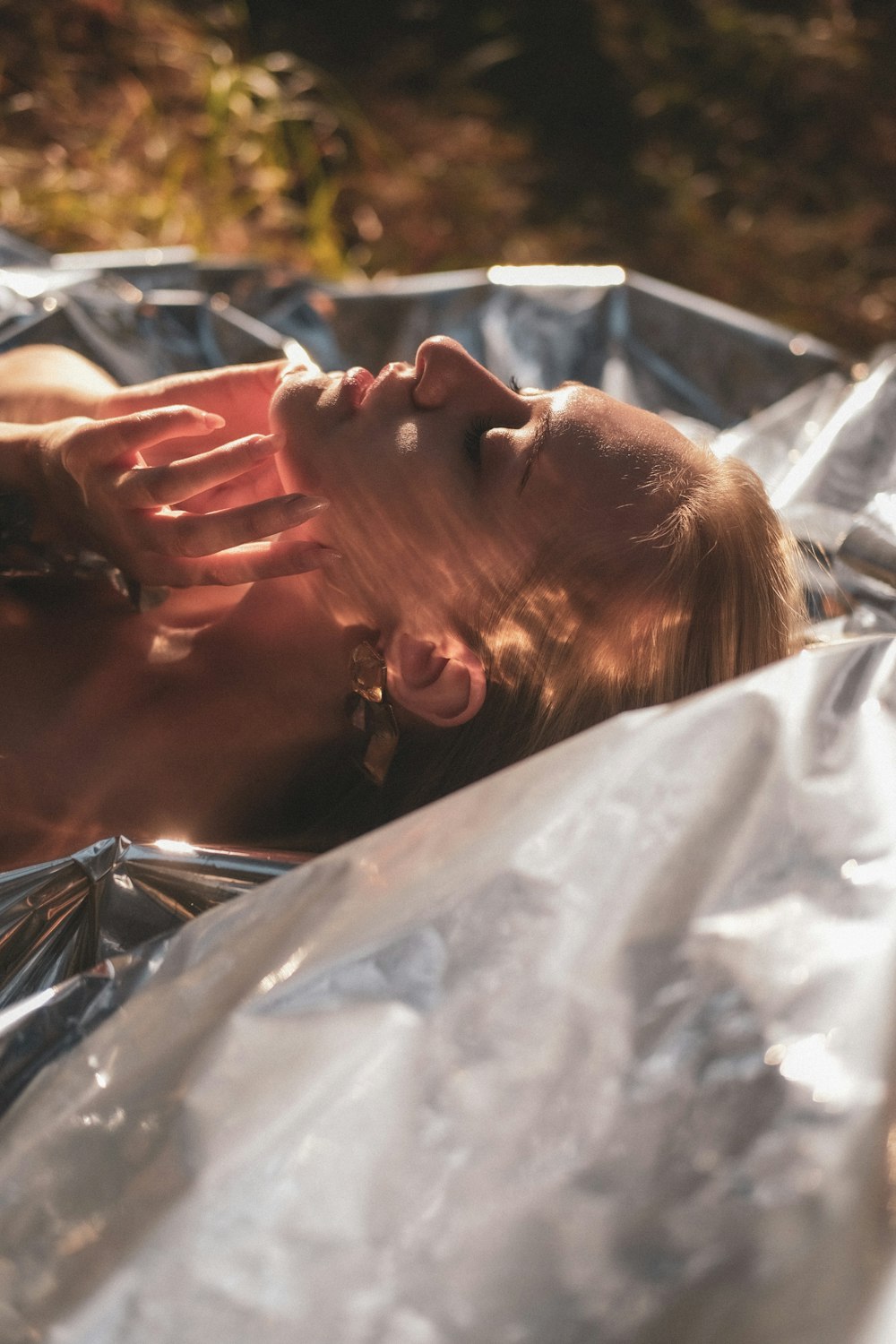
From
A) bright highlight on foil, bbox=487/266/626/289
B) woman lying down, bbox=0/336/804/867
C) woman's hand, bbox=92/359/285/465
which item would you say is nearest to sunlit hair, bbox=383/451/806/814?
woman lying down, bbox=0/336/804/867

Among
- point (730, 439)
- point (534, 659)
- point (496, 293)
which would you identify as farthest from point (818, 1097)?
point (496, 293)

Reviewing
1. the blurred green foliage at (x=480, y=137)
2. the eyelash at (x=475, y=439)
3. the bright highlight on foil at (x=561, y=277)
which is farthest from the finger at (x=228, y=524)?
the blurred green foliage at (x=480, y=137)

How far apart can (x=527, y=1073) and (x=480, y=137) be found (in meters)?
2.38

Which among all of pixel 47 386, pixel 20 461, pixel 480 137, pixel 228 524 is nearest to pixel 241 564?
pixel 228 524

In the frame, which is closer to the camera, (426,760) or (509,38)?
(426,760)

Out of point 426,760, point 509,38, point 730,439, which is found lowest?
point 426,760

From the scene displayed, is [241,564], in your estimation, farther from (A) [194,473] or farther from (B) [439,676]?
(B) [439,676]

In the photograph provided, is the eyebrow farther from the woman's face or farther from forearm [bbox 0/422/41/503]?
forearm [bbox 0/422/41/503]

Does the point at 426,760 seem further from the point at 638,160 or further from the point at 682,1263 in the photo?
the point at 638,160

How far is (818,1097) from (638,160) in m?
2.51

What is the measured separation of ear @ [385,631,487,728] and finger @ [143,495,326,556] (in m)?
0.14

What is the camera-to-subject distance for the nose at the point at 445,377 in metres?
0.84

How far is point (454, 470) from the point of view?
0.82 meters

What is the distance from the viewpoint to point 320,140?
2.24m
